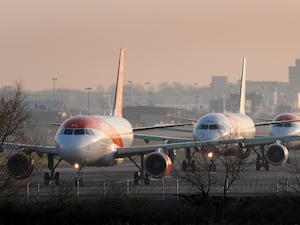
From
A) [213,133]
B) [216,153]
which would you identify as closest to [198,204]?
[216,153]

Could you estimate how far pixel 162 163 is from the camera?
60094 millimetres

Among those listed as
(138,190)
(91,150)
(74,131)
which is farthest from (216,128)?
(138,190)

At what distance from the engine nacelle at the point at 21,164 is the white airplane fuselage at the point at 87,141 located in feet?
6.56

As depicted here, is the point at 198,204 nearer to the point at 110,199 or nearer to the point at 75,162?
the point at 110,199

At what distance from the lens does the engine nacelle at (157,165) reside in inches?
2358

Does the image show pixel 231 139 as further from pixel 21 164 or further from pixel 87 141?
pixel 21 164

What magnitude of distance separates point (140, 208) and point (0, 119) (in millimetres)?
6898

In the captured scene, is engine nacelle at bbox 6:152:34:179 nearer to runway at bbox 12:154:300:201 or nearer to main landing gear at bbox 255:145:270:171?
runway at bbox 12:154:300:201

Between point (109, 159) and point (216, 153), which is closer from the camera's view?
point (109, 159)

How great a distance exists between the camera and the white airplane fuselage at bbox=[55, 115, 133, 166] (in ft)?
197

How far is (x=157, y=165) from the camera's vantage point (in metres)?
60.2

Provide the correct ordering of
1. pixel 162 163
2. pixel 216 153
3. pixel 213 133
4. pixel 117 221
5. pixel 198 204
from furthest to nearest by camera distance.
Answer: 1. pixel 213 133
2. pixel 216 153
3. pixel 162 163
4. pixel 198 204
5. pixel 117 221

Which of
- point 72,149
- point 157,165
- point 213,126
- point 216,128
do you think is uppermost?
point 213,126

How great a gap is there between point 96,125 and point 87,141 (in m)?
1.69
